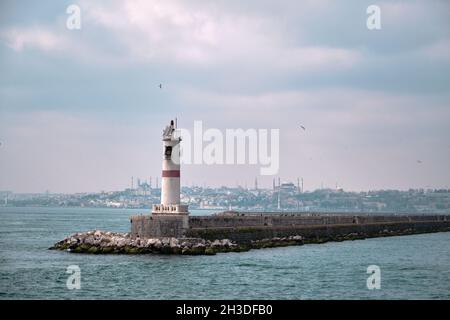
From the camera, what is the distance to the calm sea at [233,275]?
3669 centimetres

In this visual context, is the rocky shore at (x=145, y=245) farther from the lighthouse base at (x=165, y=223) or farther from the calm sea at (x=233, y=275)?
the calm sea at (x=233, y=275)

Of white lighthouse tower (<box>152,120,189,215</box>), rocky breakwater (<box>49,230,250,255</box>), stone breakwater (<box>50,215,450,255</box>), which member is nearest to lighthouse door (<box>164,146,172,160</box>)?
white lighthouse tower (<box>152,120,189,215</box>)

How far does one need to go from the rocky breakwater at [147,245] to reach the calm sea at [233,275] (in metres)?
1.22

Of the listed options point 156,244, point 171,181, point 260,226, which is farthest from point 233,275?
point 260,226

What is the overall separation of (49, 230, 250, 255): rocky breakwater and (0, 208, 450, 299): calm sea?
3.99 feet

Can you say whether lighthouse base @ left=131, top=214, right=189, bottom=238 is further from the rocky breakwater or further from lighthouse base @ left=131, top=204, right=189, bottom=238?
the rocky breakwater

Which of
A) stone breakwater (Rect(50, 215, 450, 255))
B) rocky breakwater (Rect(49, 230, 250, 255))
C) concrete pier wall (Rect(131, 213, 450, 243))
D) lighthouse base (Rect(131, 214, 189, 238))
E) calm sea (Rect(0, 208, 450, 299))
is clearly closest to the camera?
calm sea (Rect(0, 208, 450, 299))

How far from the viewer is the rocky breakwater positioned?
164 ft

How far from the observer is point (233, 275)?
41375 mm

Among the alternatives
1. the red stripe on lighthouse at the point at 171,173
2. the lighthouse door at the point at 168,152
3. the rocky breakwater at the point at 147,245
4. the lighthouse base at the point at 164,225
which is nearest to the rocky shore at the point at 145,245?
the rocky breakwater at the point at 147,245

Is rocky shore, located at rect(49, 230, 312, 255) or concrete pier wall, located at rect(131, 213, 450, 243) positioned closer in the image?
rocky shore, located at rect(49, 230, 312, 255)
